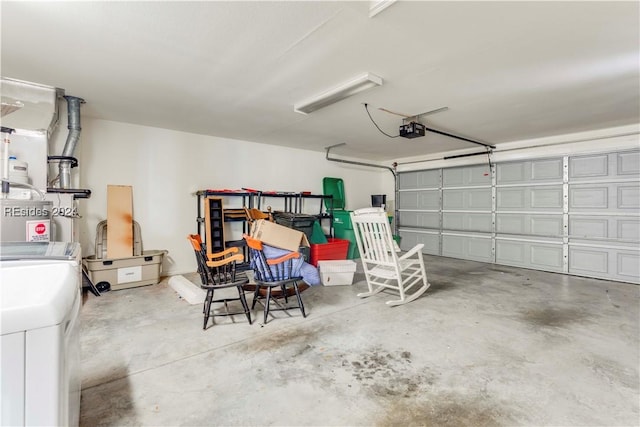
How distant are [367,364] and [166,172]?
13.8 ft

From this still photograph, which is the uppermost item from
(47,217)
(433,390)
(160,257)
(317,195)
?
(317,195)

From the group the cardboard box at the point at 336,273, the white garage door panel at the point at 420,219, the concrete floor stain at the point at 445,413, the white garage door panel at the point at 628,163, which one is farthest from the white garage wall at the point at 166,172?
the white garage door panel at the point at 628,163

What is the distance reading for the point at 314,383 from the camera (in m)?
1.90

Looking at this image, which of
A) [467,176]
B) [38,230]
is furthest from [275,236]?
[467,176]

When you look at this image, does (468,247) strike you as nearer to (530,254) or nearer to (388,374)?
(530,254)

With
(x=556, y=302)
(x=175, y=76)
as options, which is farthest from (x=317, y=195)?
(x=556, y=302)

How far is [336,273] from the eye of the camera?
419 cm

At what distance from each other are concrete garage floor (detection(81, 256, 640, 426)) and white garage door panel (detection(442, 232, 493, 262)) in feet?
8.43

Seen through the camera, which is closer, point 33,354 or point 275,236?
point 33,354

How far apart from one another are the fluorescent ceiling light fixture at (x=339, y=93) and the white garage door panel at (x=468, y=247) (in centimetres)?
465

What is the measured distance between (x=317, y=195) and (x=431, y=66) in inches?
153

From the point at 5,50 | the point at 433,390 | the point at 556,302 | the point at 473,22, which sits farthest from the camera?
the point at 556,302

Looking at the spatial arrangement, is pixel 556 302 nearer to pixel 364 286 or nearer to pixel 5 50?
pixel 364 286

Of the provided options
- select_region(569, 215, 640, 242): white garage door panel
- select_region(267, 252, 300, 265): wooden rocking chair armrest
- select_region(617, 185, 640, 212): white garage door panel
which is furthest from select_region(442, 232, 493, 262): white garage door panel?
select_region(267, 252, 300, 265): wooden rocking chair armrest
